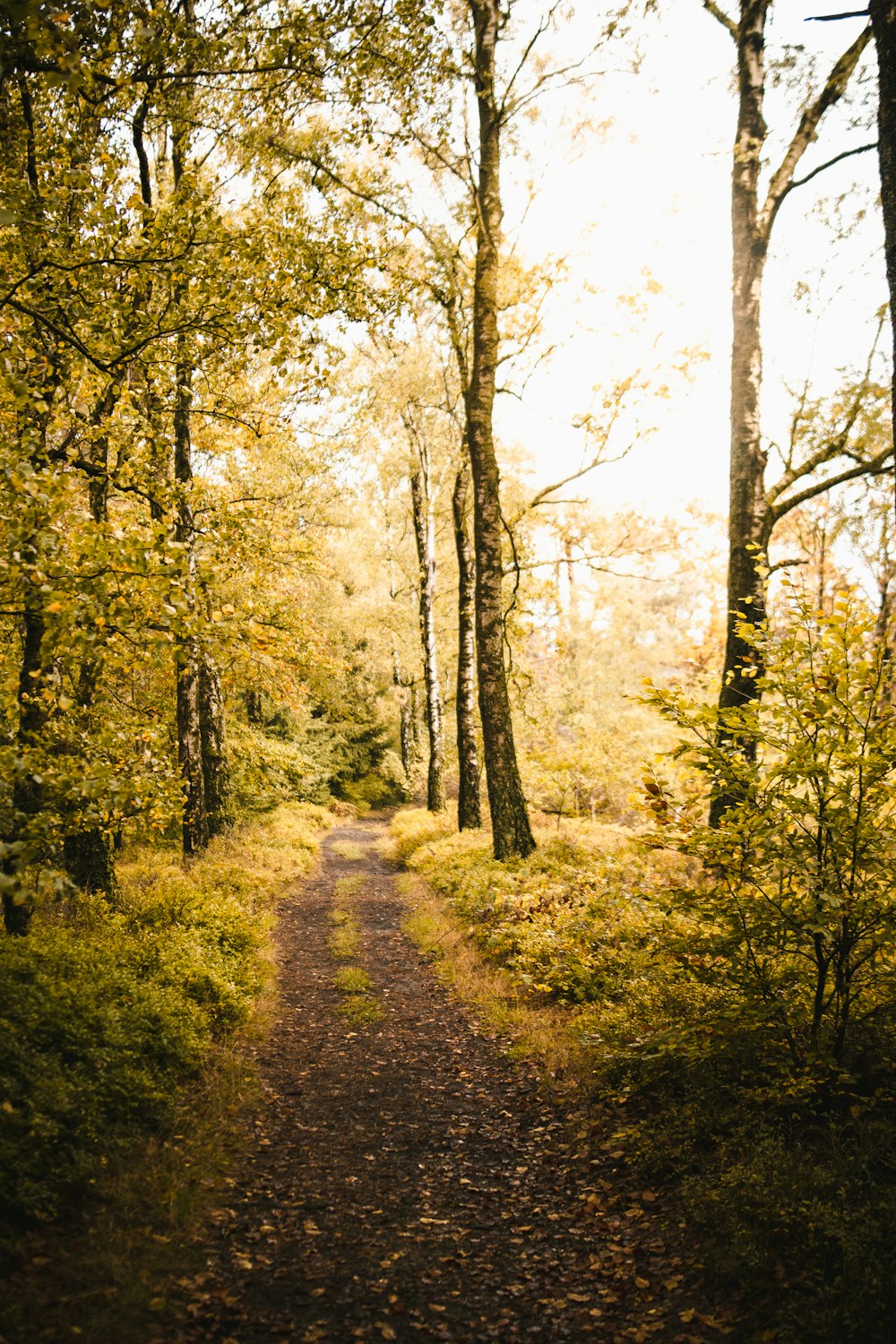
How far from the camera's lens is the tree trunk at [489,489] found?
34.9ft

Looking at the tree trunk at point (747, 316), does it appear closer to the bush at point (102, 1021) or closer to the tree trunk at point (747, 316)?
the tree trunk at point (747, 316)

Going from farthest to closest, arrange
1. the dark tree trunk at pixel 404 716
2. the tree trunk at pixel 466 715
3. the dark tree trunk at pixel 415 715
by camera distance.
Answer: the dark tree trunk at pixel 415 715 → the dark tree trunk at pixel 404 716 → the tree trunk at pixel 466 715

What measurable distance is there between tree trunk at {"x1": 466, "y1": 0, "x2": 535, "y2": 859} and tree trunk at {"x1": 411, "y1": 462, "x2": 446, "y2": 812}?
9.05 m

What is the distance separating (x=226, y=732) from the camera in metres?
15.8

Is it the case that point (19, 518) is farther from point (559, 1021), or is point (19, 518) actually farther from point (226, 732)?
point (226, 732)

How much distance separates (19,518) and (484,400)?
8442mm

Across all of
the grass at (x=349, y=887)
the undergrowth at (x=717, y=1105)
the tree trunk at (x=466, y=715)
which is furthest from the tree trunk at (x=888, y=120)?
the grass at (x=349, y=887)

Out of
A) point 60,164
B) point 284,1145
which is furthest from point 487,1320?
point 60,164

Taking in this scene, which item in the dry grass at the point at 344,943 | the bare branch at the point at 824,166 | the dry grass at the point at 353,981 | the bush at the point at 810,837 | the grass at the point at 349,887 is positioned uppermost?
the bare branch at the point at 824,166

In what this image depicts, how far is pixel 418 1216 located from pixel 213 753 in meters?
10.6

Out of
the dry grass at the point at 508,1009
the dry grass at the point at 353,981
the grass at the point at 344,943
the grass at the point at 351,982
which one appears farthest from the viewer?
the grass at the point at 344,943

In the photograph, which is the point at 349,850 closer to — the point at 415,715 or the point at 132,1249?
the point at 132,1249

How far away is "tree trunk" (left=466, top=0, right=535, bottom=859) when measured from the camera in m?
10.6

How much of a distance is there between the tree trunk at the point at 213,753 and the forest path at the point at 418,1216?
7.25 m
